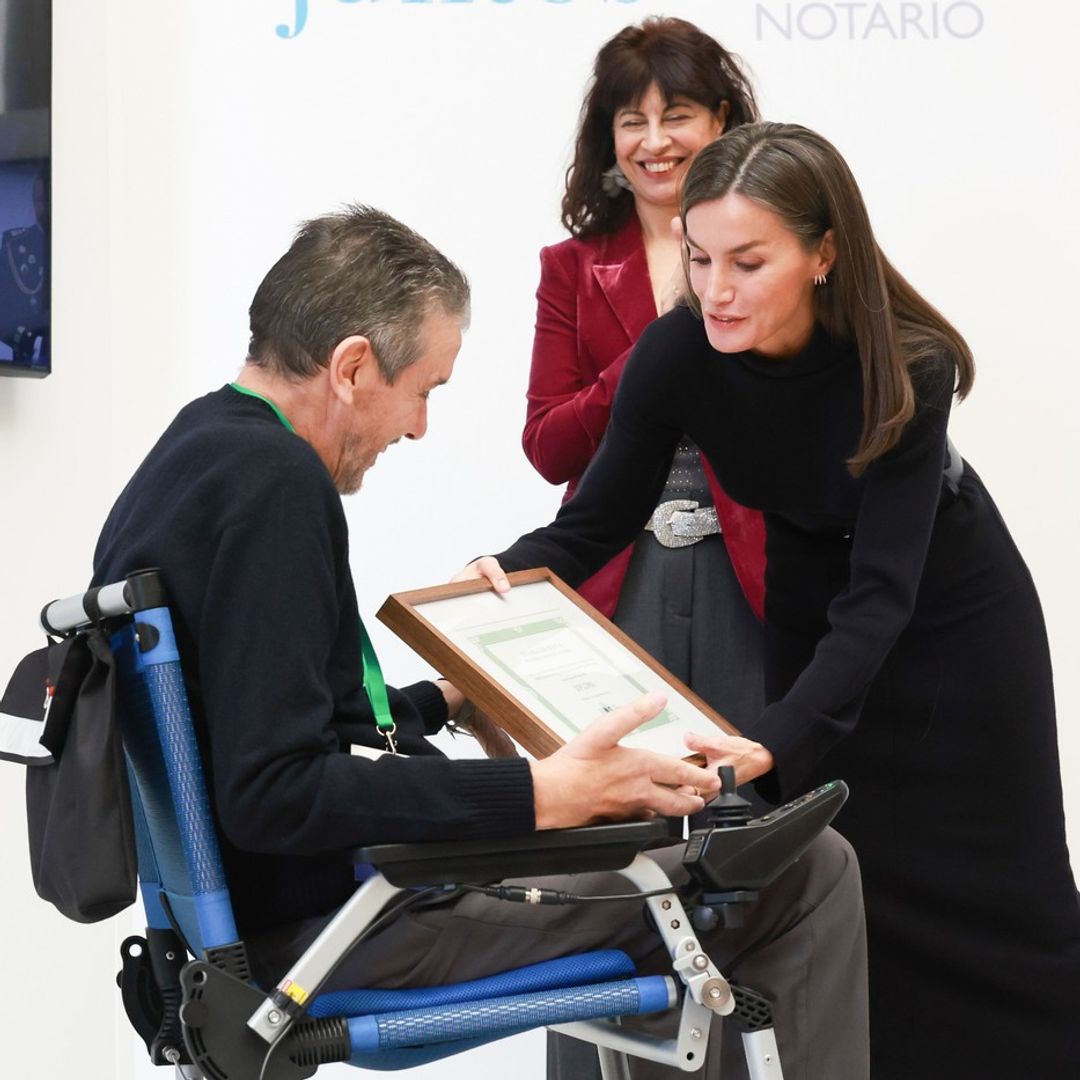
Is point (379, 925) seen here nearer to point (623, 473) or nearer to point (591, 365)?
point (623, 473)

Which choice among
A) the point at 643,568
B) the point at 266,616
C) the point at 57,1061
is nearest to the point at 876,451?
the point at 643,568

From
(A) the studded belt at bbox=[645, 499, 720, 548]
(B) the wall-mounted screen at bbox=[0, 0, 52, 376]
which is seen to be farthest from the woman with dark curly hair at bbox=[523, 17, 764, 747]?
(B) the wall-mounted screen at bbox=[0, 0, 52, 376]

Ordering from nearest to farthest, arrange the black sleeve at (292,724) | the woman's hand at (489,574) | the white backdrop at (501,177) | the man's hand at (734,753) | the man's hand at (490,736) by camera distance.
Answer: the black sleeve at (292,724) < the man's hand at (734,753) < the woman's hand at (489,574) < the man's hand at (490,736) < the white backdrop at (501,177)

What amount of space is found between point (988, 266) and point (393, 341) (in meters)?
1.82

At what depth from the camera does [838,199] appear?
196 cm

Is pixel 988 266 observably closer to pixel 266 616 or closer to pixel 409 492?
pixel 409 492

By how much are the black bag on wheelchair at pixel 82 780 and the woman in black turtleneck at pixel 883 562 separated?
1.91ft

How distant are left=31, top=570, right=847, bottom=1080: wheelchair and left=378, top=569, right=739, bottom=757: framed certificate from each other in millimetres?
168

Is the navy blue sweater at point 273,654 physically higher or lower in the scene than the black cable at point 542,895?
higher

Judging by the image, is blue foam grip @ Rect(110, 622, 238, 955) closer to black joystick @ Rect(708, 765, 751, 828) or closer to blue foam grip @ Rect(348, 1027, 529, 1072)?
blue foam grip @ Rect(348, 1027, 529, 1072)

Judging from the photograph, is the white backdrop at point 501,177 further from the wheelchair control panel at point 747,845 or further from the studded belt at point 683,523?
the wheelchair control panel at point 747,845

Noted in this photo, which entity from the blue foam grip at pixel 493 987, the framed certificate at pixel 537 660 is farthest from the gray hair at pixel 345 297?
the blue foam grip at pixel 493 987

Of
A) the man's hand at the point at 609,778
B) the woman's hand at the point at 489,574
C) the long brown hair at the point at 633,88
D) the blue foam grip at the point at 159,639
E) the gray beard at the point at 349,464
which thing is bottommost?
the man's hand at the point at 609,778

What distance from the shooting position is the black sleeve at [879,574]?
188cm
